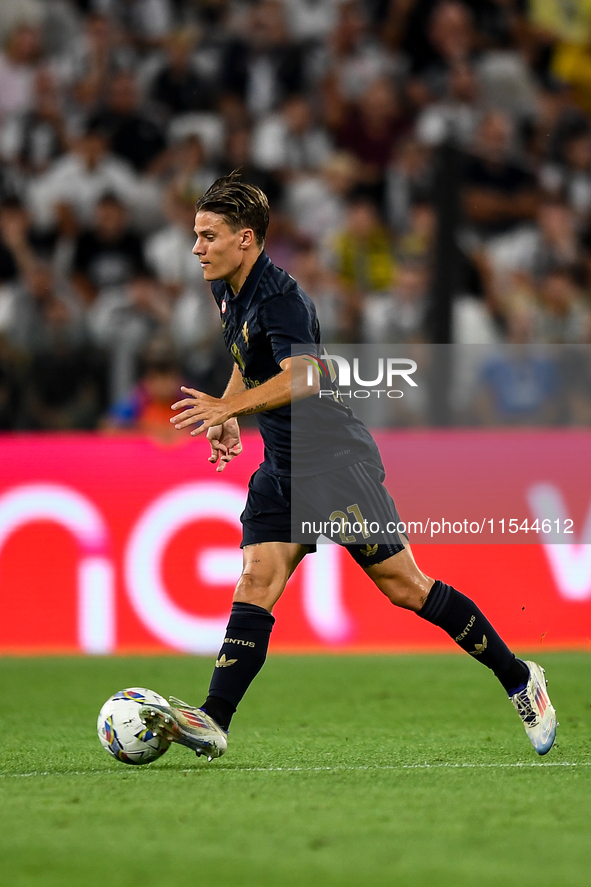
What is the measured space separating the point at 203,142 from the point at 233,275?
6490 millimetres

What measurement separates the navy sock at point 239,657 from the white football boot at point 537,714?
99 cm

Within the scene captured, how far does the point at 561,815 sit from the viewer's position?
3.81 meters

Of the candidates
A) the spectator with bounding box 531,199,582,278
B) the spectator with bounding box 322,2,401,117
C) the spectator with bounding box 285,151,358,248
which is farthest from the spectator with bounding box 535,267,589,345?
the spectator with bounding box 322,2,401,117

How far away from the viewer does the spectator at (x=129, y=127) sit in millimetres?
11094

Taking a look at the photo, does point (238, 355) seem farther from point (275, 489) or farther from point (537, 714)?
point (537, 714)

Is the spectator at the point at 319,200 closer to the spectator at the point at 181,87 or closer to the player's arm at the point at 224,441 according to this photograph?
the spectator at the point at 181,87

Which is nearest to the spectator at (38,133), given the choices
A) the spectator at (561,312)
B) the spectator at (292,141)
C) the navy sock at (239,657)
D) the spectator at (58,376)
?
the spectator at (292,141)

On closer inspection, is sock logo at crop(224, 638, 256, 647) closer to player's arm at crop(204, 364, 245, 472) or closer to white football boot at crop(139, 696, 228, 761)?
white football boot at crop(139, 696, 228, 761)

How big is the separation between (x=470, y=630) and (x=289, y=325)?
1.34 m

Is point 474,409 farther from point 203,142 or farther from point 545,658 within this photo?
point 203,142

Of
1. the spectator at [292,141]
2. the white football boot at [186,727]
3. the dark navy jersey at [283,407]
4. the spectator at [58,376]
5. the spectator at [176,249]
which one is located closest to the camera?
the white football boot at [186,727]

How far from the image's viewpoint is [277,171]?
36.1 feet

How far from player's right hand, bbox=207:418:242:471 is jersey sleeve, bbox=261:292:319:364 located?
49cm

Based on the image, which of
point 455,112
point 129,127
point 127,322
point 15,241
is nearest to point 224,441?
point 127,322
